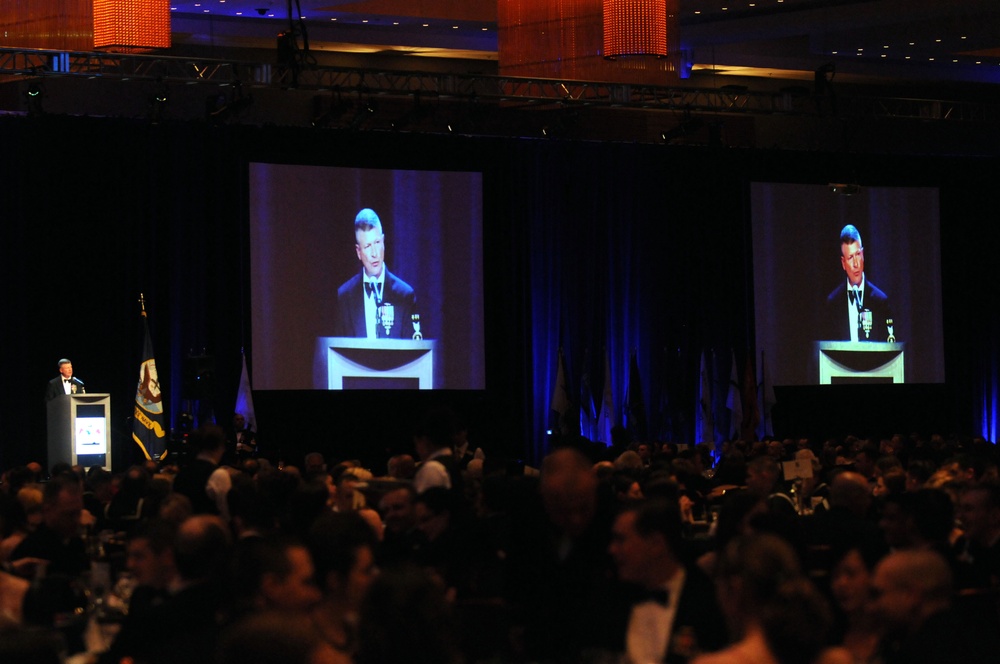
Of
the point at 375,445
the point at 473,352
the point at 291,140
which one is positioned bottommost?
the point at 375,445

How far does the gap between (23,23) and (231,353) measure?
25.5 ft

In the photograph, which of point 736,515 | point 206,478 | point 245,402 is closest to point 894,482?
point 736,515

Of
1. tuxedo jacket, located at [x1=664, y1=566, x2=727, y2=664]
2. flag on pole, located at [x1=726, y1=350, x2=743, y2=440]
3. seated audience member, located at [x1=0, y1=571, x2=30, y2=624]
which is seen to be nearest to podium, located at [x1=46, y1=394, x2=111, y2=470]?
flag on pole, located at [x1=726, y1=350, x2=743, y2=440]

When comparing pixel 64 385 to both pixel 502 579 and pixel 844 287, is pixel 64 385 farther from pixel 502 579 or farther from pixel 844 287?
pixel 844 287

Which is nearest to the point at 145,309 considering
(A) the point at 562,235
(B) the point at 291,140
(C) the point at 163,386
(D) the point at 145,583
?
(C) the point at 163,386

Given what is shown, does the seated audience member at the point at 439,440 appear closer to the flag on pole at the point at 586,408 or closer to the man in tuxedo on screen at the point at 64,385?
the man in tuxedo on screen at the point at 64,385

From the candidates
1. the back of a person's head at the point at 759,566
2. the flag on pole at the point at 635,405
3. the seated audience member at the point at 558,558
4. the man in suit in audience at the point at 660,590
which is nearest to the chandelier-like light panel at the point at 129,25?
the seated audience member at the point at 558,558

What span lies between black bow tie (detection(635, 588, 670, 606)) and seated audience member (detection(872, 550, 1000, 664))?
1.75 feet

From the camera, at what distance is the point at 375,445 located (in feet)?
56.9

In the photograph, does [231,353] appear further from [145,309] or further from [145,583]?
[145,583]

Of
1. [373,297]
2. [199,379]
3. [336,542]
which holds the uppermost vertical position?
[373,297]

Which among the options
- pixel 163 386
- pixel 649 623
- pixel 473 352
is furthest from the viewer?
pixel 473 352

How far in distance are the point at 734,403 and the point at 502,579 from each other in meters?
14.3

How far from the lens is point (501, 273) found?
18281 millimetres
